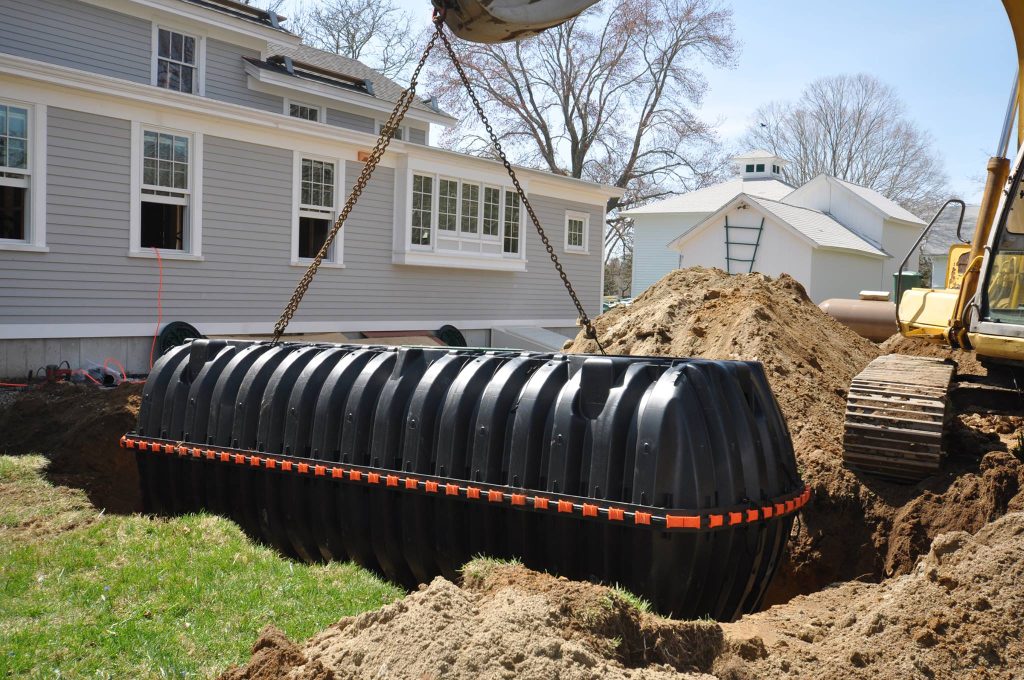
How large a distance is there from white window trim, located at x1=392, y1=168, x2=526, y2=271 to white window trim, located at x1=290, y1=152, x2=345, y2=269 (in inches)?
57.6

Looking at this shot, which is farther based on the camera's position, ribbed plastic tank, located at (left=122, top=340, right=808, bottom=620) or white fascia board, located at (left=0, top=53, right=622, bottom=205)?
white fascia board, located at (left=0, top=53, right=622, bottom=205)

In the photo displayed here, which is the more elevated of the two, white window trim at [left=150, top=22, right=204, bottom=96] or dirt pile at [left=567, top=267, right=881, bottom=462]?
white window trim at [left=150, top=22, right=204, bottom=96]

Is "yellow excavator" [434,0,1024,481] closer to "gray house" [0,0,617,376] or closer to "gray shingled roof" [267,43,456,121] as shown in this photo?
"gray house" [0,0,617,376]

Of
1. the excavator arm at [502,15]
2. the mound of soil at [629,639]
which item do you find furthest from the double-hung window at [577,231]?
the mound of soil at [629,639]

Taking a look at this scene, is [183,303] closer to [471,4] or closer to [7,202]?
[7,202]

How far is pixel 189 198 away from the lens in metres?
15.3

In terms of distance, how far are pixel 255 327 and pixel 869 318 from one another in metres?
11.8

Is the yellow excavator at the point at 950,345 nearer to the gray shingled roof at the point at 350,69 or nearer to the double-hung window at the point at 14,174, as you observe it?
the double-hung window at the point at 14,174

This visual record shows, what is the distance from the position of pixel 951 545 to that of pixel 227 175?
46.4 ft

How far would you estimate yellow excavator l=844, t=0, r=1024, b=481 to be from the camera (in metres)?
6.27

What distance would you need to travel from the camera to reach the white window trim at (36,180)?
13.1 metres

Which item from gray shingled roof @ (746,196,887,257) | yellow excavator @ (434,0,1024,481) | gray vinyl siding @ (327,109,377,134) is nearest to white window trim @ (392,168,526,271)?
gray vinyl siding @ (327,109,377,134)

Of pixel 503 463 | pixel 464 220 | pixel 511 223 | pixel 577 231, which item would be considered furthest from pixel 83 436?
pixel 577 231

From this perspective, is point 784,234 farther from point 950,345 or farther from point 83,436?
point 83,436
